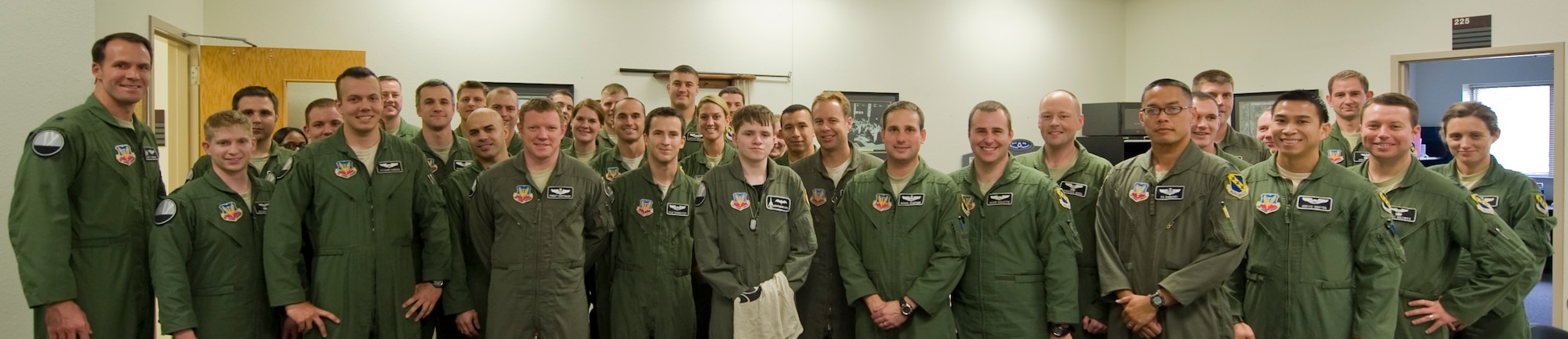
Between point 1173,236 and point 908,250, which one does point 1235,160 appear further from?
point 908,250

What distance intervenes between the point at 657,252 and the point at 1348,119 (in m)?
3.77

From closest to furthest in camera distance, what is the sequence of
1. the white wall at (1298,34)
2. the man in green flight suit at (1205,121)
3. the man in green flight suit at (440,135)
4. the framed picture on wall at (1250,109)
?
1. the man in green flight suit at (1205,121)
2. the man in green flight suit at (440,135)
3. the white wall at (1298,34)
4. the framed picture on wall at (1250,109)

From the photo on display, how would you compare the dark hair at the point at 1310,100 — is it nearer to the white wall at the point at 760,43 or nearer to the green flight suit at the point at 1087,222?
the green flight suit at the point at 1087,222

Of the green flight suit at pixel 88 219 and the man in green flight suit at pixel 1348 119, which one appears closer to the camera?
the green flight suit at pixel 88 219

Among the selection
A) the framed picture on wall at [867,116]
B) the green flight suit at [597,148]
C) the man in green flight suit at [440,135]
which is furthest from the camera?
the framed picture on wall at [867,116]

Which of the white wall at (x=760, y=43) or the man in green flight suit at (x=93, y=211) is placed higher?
the white wall at (x=760, y=43)

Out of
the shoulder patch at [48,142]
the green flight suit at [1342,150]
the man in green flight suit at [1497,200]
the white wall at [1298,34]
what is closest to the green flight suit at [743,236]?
the shoulder patch at [48,142]

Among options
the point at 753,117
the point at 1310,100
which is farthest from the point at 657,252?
the point at 1310,100

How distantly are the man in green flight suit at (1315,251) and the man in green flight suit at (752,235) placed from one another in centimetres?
156

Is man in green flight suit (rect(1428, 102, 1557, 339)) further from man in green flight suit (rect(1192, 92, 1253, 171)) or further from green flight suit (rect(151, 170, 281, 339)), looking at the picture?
green flight suit (rect(151, 170, 281, 339))

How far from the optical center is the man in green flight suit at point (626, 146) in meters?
3.93

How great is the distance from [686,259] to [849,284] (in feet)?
2.14

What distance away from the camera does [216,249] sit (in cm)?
292

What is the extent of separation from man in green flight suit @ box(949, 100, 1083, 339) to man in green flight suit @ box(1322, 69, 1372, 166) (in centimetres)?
221
